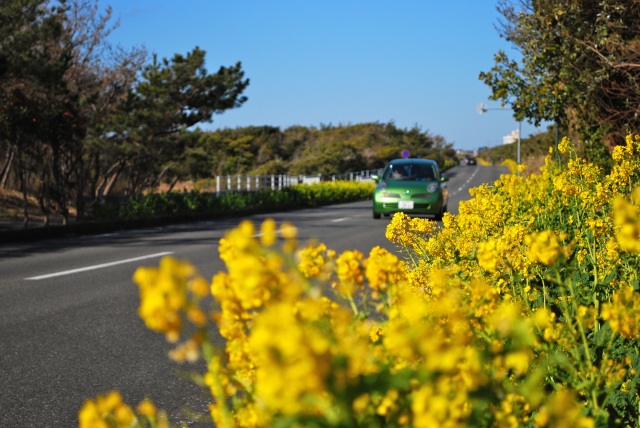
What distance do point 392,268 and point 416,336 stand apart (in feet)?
1.52

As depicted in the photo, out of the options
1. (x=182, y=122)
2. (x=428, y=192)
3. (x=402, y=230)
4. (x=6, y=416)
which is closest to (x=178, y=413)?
(x=6, y=416)

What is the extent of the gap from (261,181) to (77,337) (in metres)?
30.2

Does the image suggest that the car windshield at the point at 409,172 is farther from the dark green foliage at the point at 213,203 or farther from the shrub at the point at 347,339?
the shrub at the point at 347,339

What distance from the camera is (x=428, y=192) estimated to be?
794 inches

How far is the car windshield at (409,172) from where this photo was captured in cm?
2114

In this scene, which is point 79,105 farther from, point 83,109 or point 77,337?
point 77,337

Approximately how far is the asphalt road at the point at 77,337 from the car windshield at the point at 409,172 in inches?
296

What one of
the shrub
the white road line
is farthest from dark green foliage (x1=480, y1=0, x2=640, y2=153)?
the shrub

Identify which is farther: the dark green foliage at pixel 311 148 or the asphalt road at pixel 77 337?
the dark green foliage at pixel 311 148

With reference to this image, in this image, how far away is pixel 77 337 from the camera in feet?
21.8

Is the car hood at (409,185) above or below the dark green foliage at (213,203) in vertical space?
above

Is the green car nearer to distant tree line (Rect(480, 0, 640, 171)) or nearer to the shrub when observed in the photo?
distant tree line (Rect(480, 0, 640, 171))

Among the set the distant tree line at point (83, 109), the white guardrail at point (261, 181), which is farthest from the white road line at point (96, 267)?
the white guardrail at point (261, 181)

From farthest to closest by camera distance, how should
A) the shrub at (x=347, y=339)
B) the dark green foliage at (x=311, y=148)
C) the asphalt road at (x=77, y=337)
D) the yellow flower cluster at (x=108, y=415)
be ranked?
the dark green foliage at (x=311, y=148)
the asphalt road at (x=77, y=337)
the yellow flower cluster at (x=108, y=415)
the shrub at (x=347, y=339)
